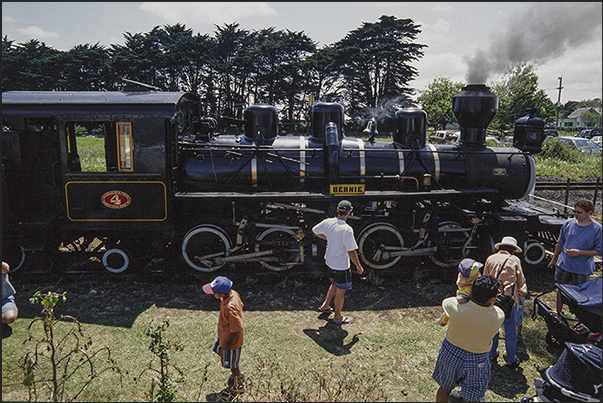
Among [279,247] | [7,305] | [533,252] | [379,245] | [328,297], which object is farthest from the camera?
[533,252]

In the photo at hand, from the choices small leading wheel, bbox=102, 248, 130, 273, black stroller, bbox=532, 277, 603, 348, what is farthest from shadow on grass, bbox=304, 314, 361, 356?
small leading wheel, bbox=102, 248, 130, 273

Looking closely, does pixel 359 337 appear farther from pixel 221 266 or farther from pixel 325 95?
pixel 325 95

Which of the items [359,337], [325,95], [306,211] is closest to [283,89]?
[325,95]

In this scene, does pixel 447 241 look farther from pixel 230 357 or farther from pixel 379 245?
pixel 230 357

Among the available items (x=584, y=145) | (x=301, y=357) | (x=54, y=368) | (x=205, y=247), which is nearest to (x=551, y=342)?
(x=301, y=357)

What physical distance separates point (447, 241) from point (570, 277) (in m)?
2.12

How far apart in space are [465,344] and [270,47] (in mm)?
34946

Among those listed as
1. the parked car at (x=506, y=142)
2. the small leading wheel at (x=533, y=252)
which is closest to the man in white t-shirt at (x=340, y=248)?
the small leading wheel at (x=533, y=252)

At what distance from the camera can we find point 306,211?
7.39 m

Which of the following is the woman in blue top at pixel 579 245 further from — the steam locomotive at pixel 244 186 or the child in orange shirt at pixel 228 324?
the child in orange shirt at pixel 228 324

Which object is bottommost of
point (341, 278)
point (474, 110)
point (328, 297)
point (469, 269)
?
point (328, 297)

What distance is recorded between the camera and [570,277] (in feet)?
18.4

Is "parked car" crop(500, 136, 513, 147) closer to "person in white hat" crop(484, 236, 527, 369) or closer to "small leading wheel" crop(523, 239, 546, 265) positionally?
"small leading wheel" crop(523, 239, 546, 265)

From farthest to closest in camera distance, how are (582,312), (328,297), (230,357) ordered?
(328,297)
(582,312)
(230,357)
